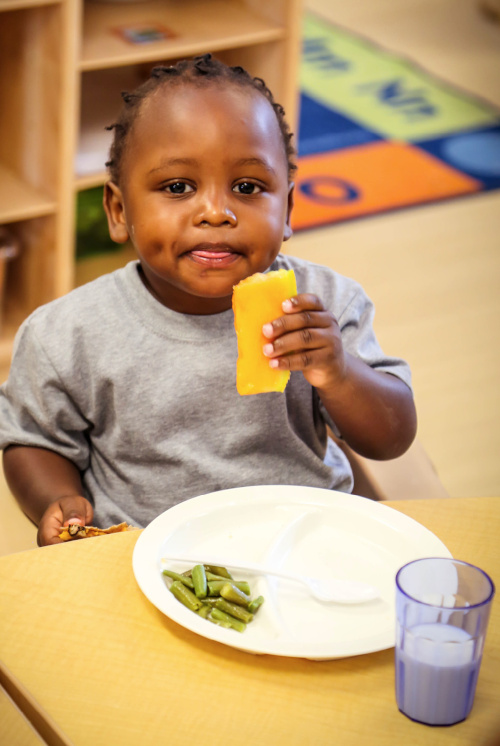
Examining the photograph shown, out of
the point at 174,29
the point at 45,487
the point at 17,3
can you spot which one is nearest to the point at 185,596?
A: the point at 45,487

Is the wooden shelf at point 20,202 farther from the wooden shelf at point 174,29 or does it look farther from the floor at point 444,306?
the floor at point 444,306

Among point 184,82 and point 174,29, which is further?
point 174,29

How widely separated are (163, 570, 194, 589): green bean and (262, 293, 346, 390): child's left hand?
230 mm

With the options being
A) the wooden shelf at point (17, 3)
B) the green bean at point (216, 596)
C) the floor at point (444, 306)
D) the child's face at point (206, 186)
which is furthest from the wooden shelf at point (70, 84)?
the green bean at point (216, 596)

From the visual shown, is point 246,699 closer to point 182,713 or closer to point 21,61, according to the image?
point 182,713

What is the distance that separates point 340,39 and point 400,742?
4.46m

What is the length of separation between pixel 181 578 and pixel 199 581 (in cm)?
2

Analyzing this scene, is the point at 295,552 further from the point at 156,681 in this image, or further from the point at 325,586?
the point at 156,681

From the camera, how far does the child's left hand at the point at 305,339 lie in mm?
1049

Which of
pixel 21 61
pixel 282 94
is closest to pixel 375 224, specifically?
pixel 282 94

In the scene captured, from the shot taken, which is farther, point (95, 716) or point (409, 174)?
point (409, 174)

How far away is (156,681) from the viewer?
2.87 ft

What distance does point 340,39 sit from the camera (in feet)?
16.0

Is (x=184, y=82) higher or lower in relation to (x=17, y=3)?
higher
